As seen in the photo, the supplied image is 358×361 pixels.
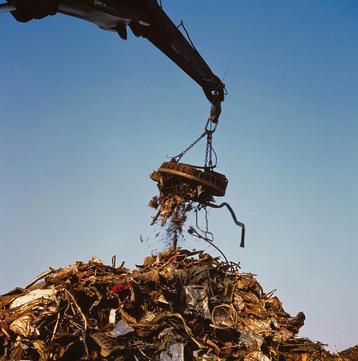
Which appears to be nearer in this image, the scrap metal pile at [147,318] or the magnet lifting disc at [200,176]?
the scrap metal pile at [147,318]

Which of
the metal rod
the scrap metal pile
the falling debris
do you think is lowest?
the scrap metal pile

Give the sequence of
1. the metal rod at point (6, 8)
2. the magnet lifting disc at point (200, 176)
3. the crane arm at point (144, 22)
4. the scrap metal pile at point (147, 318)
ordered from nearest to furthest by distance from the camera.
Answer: the metal rod at point (6, 8)
the crane arm at point (144, 22)
the scrap metal pile at point (147, 318)
the magnet lifting disc at point (200, 176)

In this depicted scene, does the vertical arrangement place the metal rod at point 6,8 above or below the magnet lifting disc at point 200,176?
below

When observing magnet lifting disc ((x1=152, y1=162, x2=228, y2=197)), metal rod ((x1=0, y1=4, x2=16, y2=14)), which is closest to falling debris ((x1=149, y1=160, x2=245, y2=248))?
magnet lifting disc ((x1=152, y1=162, x2=228, y2=197))

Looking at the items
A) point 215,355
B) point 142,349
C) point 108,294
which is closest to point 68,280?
point 108,294

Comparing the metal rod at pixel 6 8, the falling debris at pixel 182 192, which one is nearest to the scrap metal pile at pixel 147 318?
the falling debris at pixel 182 192

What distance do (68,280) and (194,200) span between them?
216cm

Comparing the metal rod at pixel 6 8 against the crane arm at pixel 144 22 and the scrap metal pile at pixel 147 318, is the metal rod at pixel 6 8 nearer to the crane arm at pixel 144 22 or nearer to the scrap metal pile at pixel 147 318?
the crane arm at pixel 144 22

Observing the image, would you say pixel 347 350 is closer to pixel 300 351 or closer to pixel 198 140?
pixel 300 351

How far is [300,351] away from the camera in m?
6.24

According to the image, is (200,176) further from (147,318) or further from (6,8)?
(6,8)

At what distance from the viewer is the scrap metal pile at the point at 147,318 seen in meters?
4.95

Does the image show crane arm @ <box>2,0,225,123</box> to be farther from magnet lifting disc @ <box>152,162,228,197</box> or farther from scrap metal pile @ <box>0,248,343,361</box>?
scrap metal pile @ <box>0,248,343,361</box>

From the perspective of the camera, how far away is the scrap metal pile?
195 inches
